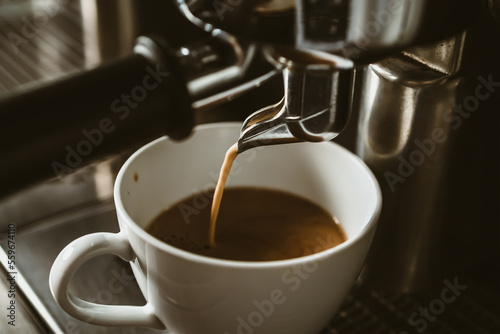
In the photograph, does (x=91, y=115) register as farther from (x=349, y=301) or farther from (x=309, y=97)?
(x=349, y=301)

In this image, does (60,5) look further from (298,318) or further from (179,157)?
(298,318)

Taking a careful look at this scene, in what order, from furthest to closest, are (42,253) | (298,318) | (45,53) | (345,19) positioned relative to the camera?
(45,53) < (42,253) < (298,318) < (345,19)

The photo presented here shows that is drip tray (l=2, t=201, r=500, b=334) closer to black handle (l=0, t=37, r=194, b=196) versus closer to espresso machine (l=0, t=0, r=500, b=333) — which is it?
espresso machine (l=0, t=0, r=500, b=333)

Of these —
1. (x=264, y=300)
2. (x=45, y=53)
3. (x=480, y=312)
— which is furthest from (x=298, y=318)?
(x=45, y=53)

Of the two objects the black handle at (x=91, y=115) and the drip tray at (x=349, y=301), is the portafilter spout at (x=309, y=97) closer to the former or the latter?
the black handle at (x=91, y=115)

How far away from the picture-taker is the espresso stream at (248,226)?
44cm

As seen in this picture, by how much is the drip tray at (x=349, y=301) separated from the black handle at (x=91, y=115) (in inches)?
7.6

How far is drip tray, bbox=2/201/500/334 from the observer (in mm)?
439

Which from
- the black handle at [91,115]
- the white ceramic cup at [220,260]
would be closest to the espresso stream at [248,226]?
the white ceramic cup at [220,260]

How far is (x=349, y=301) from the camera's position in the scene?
1.52 feet

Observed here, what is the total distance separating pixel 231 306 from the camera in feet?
1.20

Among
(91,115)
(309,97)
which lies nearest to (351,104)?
(309,97)

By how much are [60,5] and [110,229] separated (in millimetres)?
386

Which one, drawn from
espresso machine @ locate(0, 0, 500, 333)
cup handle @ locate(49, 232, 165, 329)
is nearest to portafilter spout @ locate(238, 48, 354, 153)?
espresso machine @ locate(0, 0, 500, 333)
